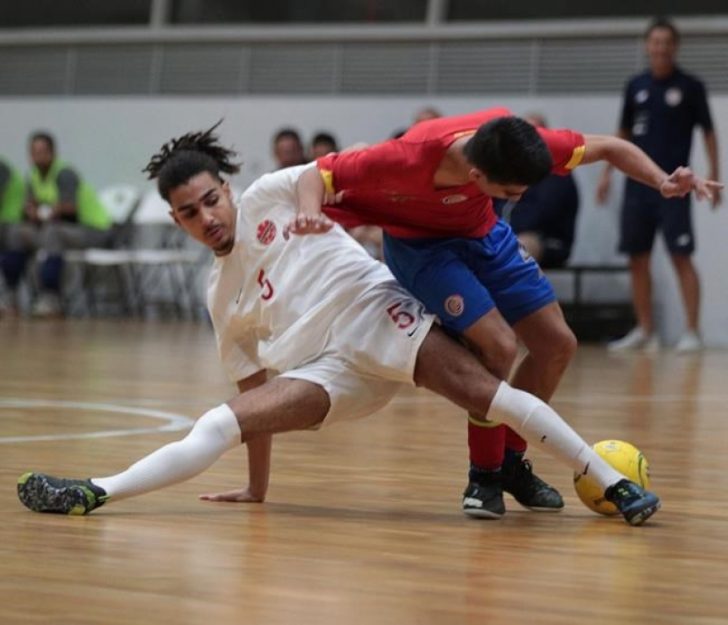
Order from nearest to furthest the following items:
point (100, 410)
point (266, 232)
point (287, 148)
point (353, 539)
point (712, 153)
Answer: point (353, 539), point (266, 232), point (100, 410), point (712, 153), point (287, 148)

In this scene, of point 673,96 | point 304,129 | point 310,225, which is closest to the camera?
point 310,225

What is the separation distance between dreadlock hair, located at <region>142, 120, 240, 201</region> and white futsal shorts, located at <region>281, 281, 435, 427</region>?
49 cm

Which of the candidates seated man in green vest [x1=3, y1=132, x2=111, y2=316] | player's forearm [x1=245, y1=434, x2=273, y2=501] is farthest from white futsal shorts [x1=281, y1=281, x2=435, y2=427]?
seated man in green vest [x1=3, y1=132, x2=111, y2=316]

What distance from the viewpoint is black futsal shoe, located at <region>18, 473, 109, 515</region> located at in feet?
11.4

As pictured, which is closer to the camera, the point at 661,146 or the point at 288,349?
the point at 288,349

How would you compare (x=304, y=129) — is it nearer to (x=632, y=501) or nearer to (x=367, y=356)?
(x=367, y=356)

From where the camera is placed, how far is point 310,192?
12.4 ft

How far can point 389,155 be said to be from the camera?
3.80 meters

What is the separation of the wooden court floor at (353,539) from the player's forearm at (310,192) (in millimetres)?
683

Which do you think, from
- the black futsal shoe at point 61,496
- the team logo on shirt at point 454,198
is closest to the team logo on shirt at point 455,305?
the team logo on shirt at point 454,198

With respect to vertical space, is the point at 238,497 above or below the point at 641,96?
below

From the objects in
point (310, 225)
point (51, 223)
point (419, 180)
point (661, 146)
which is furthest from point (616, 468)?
point (51, 223)

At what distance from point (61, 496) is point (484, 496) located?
941 mm

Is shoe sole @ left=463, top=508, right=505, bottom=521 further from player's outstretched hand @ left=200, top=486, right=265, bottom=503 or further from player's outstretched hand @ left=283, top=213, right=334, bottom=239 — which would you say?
player's outstretched hand @ left=283, top=213, right=334, bottom=239
